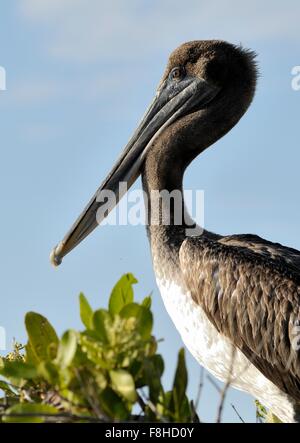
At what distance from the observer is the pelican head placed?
8.78m

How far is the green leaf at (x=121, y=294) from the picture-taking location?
450 centimetres

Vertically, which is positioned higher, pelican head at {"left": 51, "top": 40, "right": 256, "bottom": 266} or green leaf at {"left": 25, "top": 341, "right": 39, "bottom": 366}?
pelican head at {"left": 51, "top": 40, "right": 256, "bottom": 266}

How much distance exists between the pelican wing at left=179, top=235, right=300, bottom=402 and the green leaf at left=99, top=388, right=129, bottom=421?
346cm

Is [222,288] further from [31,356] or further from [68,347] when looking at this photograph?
[68,347]

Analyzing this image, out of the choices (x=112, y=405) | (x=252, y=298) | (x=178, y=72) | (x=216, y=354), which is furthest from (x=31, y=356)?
(x=178, y=72)

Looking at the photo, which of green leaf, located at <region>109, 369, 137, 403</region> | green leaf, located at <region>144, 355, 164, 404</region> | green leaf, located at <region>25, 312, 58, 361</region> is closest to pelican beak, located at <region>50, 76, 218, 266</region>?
green leaf, located at <region>25, 312, 58, 361</region>

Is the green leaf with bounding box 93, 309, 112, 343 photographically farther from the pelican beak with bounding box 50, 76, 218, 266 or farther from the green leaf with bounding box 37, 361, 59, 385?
the pelican beak with bounding box 50, 76, 218, 266

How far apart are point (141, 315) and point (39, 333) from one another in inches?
35.9

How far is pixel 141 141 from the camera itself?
355 inches

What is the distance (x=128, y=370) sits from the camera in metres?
4.05
